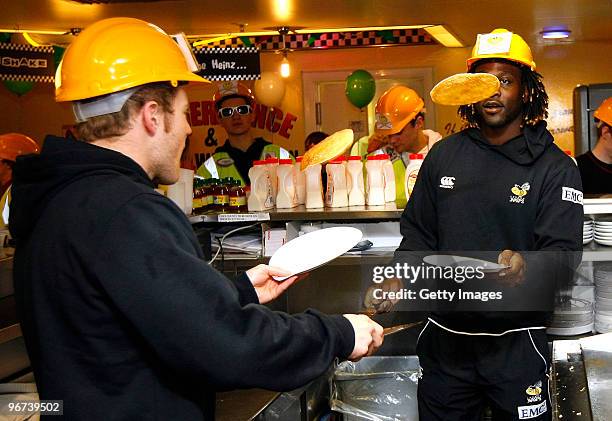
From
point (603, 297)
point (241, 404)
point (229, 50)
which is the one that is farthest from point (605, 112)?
point (241, 404)

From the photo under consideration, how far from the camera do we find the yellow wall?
9742mm

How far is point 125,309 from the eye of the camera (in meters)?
1.35

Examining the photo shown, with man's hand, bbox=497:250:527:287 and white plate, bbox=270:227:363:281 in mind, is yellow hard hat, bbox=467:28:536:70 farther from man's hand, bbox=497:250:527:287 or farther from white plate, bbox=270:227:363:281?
white plate, bbox=270:227:363:281

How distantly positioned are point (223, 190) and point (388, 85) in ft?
21.1

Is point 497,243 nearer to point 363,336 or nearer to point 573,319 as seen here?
point 573,319

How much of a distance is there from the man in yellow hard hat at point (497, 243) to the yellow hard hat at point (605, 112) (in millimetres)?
2295

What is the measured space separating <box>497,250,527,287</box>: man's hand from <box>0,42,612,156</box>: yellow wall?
717 centimetres

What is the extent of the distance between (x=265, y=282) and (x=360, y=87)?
7.25 m

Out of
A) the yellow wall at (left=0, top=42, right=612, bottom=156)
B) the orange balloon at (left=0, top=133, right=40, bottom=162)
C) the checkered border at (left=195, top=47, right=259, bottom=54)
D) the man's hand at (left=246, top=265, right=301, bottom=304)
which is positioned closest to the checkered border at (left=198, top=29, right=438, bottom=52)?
the yellow wall at (left=0, top=42, right=612, bottom=156)

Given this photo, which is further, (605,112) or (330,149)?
(605,112)

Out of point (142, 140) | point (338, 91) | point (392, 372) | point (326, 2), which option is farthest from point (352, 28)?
point (142, 140)

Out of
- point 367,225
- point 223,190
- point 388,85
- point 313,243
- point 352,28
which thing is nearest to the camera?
point 313,243

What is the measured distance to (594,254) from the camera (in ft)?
10.0

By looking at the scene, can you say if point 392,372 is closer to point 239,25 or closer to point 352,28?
point 239,25
